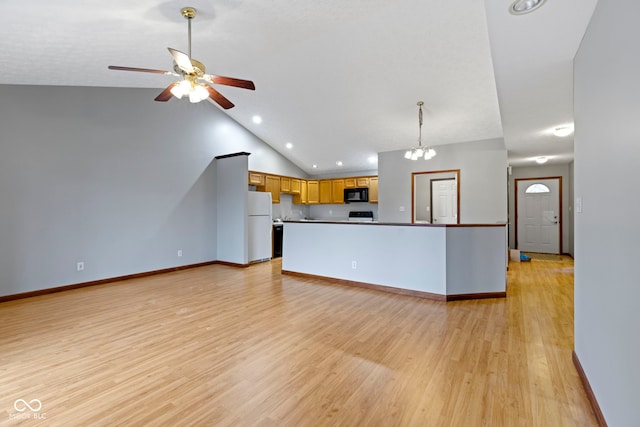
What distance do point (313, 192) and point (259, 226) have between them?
2657mm

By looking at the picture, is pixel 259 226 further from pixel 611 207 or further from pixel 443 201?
pixel 611 207

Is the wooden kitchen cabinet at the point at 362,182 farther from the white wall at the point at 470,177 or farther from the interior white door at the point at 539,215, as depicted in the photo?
the interior white door at the point at 539,215

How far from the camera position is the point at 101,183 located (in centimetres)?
480

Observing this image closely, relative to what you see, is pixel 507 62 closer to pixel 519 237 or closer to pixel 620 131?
pixel 620 131

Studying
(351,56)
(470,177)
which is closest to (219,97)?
(351,56)

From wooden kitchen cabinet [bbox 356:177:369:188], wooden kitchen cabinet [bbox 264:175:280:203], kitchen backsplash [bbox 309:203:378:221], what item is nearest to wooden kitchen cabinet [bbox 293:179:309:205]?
kitchen backsplash [bbox 309:203:378:221]

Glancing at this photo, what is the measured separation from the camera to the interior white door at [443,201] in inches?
316

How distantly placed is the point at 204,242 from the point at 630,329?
21.0 feet

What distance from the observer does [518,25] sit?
76.9 inches

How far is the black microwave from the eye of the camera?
7941mm

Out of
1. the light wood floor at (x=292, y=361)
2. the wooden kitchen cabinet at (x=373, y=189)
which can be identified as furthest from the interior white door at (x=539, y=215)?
the light wood floor at (x=292, y=361)

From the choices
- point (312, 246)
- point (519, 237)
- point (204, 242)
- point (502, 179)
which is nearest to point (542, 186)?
point (519, 237)

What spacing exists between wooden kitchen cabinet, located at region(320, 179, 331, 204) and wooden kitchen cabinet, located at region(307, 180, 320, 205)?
0.11 m

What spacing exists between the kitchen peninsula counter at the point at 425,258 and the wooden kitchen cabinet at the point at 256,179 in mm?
2956
